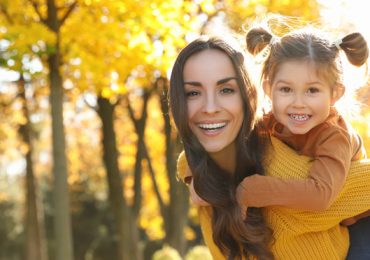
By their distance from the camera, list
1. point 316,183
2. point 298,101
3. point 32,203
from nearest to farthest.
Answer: point 316,183 → point 298,101 → point 32,203

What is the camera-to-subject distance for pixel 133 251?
42.5 ft

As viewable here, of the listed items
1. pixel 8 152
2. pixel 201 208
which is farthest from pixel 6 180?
pixel 201 208

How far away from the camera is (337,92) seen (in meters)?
3.03

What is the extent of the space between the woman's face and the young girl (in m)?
0.18

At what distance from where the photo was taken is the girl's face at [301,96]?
2902mm


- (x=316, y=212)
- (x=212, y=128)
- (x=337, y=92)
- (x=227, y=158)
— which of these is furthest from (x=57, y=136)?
(x=316, y=212)

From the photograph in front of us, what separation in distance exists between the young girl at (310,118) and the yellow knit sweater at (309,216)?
81 mm

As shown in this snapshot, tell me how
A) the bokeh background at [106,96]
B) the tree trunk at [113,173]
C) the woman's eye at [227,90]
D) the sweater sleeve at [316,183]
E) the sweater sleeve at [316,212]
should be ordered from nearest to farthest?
the sweater sleeve at [316,183]
the sweater sleeve at [316,212]
the woman's eye at [227,90]
the bokeh background at [106,96]
the tree trunk at [113,173]

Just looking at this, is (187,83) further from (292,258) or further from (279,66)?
(292,258)

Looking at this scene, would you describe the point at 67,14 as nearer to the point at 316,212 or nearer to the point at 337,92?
the point at 337,92

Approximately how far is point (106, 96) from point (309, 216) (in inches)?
262

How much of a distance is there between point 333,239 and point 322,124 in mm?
525

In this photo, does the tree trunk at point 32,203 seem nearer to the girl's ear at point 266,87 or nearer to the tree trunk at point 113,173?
the tree trunk at point 113,173

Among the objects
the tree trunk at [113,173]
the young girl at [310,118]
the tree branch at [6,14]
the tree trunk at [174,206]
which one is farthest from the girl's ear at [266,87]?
the tree trunk at [174,206]
